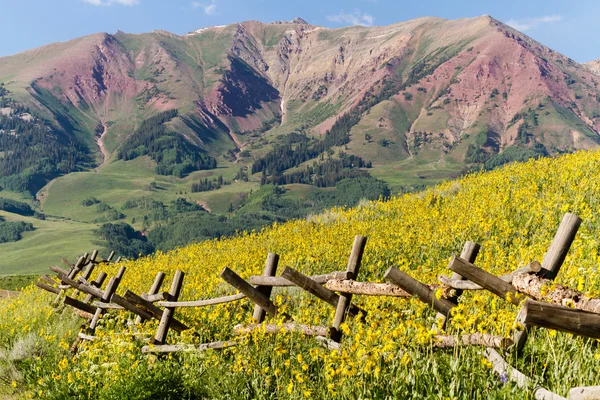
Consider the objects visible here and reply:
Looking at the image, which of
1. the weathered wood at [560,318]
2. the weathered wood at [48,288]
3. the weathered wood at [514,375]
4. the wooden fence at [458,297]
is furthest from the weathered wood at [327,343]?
the weathered wood at [48,288]

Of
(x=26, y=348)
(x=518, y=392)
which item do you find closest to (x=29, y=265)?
(x=26, y=348)

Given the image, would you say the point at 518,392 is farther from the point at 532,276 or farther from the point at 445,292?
the point at 445,292

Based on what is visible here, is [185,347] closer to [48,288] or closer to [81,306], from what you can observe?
[81,306]

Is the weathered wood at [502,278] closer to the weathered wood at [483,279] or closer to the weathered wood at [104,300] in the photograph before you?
the weathered wood at [483,279]

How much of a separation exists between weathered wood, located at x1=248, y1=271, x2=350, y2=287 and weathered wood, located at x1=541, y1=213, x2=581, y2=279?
3036 millimetres

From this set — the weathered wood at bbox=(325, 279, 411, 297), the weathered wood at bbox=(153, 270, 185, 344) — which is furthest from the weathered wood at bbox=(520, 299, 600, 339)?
the weathered wood at bbox=(153, 270, 185, 344)

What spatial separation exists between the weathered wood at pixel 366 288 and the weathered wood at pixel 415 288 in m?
0.35

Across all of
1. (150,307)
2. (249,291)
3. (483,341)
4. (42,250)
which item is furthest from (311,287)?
(42,250)

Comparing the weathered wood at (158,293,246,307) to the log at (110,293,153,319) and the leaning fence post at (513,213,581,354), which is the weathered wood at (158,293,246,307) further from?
the leaning fence post at (513,213,581,354)

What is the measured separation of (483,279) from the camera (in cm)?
473

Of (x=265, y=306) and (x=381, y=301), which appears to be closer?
(x=381, y=301)

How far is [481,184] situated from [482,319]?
1335 cm

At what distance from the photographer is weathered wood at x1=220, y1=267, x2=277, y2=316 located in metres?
7.91

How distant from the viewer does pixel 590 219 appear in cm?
1009
